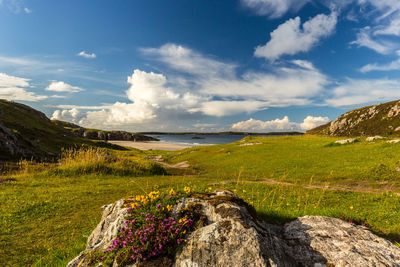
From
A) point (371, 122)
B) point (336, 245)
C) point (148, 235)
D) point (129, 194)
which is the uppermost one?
point (371, 122)

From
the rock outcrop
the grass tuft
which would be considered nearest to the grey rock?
the rock outcrop

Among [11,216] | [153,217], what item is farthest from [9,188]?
[153,217]

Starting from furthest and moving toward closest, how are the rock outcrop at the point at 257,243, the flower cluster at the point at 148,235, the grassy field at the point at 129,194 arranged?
the grassy field at the point at 129,194
the flower cluster at the point at 148,235
the rock outcrop at the point at 257,243

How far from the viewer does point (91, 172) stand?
61.3 ft

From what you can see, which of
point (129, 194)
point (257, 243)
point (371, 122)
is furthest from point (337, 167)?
point (371, 122)

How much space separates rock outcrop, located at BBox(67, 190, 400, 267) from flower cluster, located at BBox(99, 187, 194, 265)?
7.9 inches

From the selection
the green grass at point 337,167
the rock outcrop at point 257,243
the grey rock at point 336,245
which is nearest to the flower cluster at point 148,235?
the rock outcrop at point 257,243

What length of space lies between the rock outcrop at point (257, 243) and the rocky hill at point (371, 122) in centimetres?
9097

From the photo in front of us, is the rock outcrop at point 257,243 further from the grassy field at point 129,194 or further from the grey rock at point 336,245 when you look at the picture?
the grassy field at point 129,194

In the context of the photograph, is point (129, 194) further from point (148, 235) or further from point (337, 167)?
point (337, 167)

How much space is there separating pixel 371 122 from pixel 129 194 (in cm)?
11690

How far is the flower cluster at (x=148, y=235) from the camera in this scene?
137 inches

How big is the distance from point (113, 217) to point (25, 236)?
4.70 metres

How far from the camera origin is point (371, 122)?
9088cm
